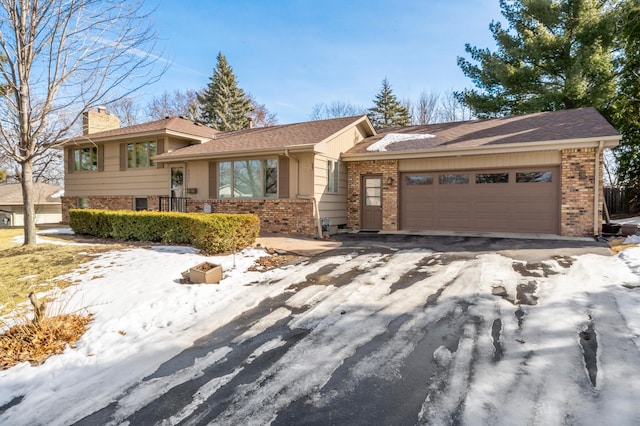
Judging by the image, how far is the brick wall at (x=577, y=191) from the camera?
374 inches

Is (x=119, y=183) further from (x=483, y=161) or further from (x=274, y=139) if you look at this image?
(x=483, y=161)

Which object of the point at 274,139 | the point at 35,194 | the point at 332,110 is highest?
the point at 332,110

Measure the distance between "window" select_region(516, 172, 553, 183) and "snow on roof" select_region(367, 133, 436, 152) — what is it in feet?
10.7

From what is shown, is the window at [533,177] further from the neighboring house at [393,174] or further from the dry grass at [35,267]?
the dry grass at [35,267]

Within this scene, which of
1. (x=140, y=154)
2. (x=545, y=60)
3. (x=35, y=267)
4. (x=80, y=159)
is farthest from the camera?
(x=545, y=60)

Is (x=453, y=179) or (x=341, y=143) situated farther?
(x=341, y=143)

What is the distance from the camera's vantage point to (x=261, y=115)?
3531 cm

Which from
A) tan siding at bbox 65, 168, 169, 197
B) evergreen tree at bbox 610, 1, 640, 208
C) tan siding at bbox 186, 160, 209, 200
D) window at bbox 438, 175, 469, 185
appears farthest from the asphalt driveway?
evergreen tree at bbox 610, 1, 640, 208

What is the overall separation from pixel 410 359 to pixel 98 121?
65.3 ft

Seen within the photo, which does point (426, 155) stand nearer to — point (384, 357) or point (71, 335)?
point (384, 357)

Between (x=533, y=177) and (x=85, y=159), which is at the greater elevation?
(x=85, y=159)

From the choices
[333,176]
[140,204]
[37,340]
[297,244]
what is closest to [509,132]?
[333,176]

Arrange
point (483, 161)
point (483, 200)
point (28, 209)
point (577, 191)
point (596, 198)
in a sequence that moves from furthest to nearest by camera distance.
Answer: point (483, 200) < point (483, 161) < point (577, 191) < point (596, 198) < point (28, 209)

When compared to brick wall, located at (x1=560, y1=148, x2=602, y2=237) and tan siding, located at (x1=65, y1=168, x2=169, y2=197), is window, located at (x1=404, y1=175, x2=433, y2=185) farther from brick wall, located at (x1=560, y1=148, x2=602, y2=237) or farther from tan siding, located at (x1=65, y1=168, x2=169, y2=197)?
tan siding, located at (x1=65, y1=168, x2=169, y2=197)
